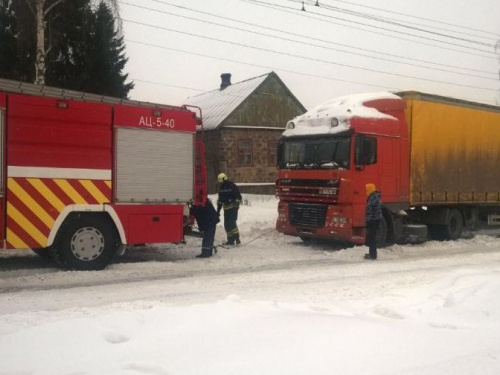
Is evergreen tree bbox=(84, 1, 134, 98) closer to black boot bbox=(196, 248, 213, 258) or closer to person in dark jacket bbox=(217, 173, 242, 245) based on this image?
person in dark jacket bbox=(217, 173, 242, 245)

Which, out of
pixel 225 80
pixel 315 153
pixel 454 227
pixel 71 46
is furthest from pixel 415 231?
pixel 225 80

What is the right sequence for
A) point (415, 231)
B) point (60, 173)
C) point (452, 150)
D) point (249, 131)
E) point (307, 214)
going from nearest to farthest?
1. point (60, 173)
2. point (307, 214)
3. point (415, 231)
4. point (452, 150)
5. point (249, 131)

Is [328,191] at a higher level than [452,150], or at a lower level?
lower

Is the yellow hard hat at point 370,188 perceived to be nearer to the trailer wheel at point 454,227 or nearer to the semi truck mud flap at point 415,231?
the semi truck mud flap at point 415,231

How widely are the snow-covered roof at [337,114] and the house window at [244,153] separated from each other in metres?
18.4

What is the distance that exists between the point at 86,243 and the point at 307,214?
5331 millimetres

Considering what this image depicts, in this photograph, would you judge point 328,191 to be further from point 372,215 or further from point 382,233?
point 382,233

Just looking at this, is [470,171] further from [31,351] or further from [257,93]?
[257,93]

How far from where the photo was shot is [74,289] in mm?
7426

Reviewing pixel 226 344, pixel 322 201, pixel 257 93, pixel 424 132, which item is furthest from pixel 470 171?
pixel 257 93

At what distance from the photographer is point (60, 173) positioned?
851 cm

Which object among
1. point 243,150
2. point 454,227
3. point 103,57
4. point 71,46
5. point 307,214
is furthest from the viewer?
point 243,150

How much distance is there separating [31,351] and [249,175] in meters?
27.4

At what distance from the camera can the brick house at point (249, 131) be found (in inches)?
1215
